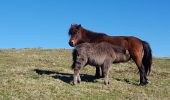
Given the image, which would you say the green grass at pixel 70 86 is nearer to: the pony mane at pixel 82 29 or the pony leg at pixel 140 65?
the pony leg at pixel 140 65

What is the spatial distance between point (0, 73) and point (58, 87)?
4.56 m

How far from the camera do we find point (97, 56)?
A: 2031 cm

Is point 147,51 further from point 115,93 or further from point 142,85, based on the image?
point 115,93

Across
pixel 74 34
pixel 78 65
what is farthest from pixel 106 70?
pixel 74 34

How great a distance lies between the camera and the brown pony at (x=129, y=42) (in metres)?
22.0

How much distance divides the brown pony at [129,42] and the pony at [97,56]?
74 cm

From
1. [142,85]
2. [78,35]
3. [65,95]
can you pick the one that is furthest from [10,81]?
[142,85]

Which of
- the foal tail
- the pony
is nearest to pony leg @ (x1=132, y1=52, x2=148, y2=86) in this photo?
the foal tail

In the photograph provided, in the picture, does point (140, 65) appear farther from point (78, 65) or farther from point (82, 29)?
point (78, 65)

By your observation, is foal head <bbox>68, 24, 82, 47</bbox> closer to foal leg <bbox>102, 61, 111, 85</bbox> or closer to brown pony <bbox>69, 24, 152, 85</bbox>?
brown pony <bbox>69, 24, 152, 85</bbox>

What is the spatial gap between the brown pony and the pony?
0.74 meters

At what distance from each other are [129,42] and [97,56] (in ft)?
9.04

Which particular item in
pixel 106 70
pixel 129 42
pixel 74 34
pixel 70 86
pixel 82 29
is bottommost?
pixel 70 86

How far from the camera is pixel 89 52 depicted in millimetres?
20109
